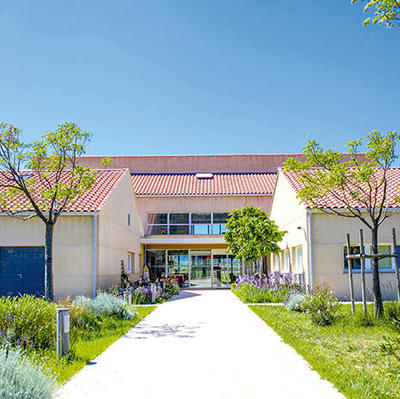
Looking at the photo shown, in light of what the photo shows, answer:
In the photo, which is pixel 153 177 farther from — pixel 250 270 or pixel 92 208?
pixel 92 208

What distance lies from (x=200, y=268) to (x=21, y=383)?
2522cm

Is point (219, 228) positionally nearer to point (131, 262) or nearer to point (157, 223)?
point (157, 223)

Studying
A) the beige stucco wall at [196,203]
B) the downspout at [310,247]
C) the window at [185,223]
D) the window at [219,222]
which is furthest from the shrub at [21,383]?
the beige stucco wall at [196,203]

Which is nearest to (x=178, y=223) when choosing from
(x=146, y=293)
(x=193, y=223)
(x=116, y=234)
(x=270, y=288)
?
(x=193, y=223)

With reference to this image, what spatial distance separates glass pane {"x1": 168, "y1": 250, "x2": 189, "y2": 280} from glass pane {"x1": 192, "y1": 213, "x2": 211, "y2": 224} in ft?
6.90

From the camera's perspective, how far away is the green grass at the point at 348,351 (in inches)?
235

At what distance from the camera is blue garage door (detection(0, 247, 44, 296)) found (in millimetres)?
17875

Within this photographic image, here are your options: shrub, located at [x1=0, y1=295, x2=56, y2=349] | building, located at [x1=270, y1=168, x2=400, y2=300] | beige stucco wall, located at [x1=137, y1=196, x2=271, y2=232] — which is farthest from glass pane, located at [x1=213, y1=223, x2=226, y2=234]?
shrub, located at [x1=0, y1=295, x2=56, y2=349]

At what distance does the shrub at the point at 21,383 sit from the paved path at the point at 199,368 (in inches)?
33.8

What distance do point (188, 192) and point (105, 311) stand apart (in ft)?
61.4

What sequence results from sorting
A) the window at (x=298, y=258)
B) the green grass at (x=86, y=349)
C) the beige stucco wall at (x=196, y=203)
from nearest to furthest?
the green grass at (x=86, y=349)
the window at (x=298, y=258)
the beige stucco wall at (x=196, y=203)

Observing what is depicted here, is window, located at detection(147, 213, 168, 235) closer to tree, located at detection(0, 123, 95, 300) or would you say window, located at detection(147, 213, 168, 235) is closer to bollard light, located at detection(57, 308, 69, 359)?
tree, located at detection(0, 123, 95, 300)

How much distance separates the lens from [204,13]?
44.0ft

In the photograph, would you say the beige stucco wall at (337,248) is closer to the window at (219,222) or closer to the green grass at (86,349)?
the green grass at (86,349)
